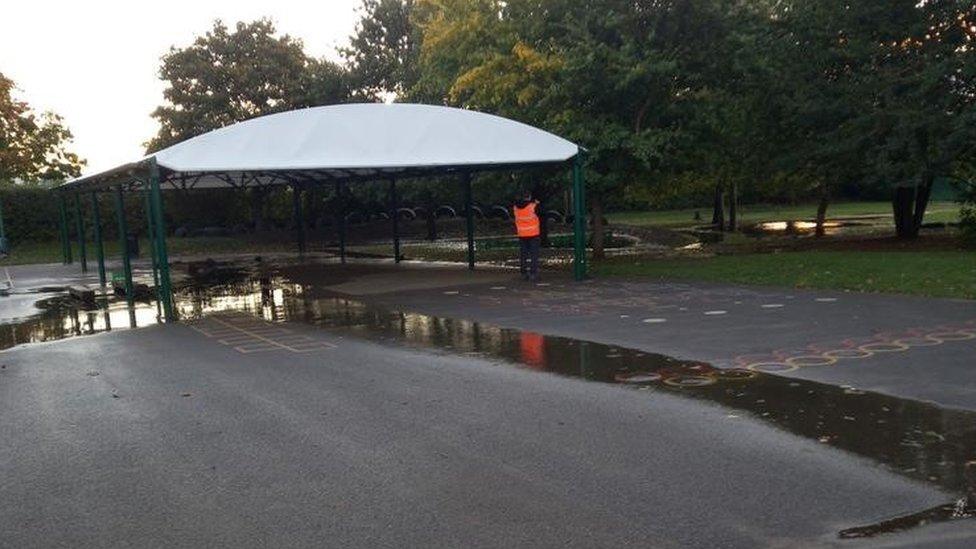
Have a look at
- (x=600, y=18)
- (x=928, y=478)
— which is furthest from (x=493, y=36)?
(x=928, y=478)

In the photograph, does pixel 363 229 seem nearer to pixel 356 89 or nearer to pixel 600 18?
pixel 356 89

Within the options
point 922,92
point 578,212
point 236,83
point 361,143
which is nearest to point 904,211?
point 922,92

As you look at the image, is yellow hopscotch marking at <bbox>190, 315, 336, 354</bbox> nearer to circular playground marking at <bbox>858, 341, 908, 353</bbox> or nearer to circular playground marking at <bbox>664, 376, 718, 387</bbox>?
circular playground marking at <bbox>664, 376, 718, 387</bbox>

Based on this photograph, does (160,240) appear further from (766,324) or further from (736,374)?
(736,374)

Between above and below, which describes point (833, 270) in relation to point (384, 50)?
below

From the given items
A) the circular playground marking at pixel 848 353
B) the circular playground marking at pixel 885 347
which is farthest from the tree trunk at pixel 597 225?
the circular playground marking at pixel 848 353

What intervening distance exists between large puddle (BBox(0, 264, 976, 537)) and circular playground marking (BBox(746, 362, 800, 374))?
15 centimetres

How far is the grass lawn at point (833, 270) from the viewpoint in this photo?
13844mm

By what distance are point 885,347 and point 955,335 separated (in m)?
1.06

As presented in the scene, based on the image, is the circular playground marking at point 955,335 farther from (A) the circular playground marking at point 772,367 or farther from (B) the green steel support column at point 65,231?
(B) the green steel support column at point 65,231

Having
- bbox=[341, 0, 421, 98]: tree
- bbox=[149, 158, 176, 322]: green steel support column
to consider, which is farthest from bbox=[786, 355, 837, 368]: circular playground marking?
bbox=[341, 0, 421, 98]: tree

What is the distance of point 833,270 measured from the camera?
1652 cm

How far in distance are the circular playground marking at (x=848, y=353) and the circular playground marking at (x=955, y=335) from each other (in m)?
1.14

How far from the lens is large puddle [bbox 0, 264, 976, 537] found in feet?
18.0
